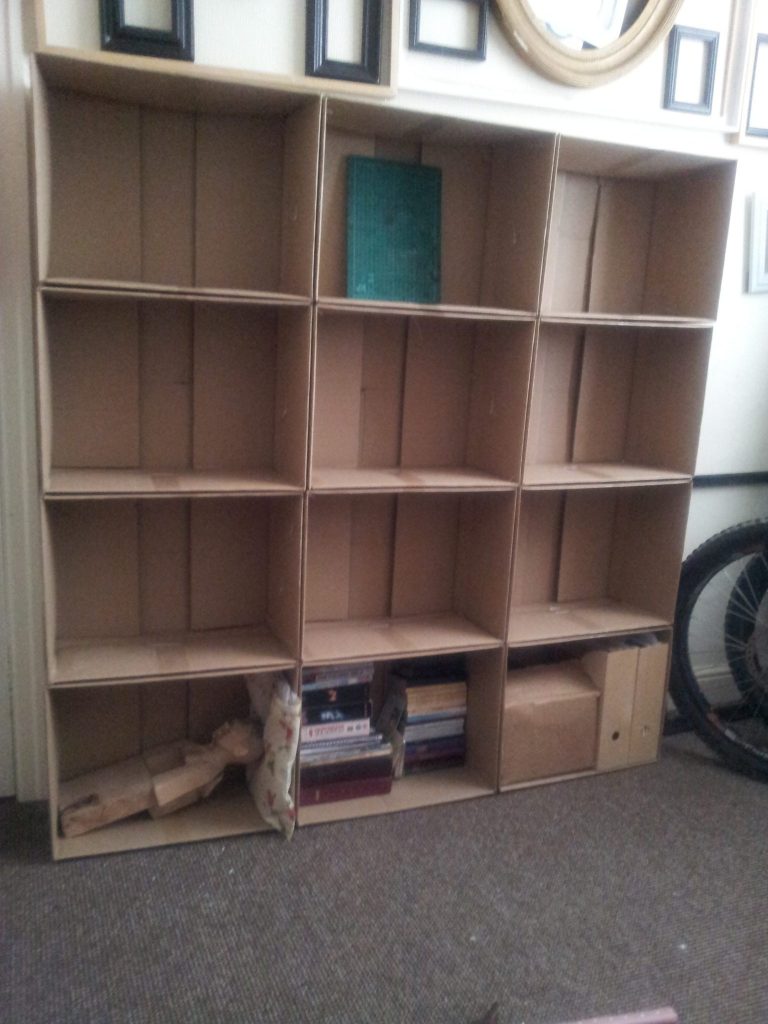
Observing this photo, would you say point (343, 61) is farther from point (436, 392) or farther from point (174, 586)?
point (174, 586)

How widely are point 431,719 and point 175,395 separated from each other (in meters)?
1.11

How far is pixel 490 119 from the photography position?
6.99 feet

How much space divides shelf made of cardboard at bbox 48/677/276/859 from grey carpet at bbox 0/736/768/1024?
0.06 m

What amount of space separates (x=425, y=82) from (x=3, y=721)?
1909mm

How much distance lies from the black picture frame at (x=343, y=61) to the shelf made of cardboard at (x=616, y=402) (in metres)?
0.82

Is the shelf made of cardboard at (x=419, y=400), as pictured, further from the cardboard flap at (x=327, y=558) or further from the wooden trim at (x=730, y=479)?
the wooden trim at (x=730, y=479)

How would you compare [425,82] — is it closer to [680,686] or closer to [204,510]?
[204,510]

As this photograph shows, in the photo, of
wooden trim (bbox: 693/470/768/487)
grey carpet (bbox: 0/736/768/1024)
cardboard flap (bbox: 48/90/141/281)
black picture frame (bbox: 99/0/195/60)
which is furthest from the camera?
wooden trim (bbox: 693/470/768/487)

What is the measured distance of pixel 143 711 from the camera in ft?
7.14

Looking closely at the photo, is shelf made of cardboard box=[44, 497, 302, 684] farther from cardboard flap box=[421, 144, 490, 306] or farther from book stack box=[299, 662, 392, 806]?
cardboard flap box=[421, 144, 490, 306]

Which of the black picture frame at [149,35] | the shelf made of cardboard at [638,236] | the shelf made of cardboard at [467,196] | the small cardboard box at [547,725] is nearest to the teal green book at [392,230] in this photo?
the shelf made of cardboard at [467,196]

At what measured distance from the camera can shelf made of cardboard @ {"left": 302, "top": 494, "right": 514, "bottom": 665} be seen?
219cm

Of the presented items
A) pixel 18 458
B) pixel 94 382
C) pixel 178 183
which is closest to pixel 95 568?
pixel 18 458

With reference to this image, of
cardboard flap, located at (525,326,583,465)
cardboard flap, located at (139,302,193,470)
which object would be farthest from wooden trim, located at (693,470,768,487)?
cardboard flap, located at (139,302,193,470)
